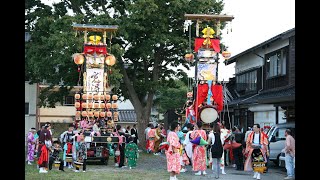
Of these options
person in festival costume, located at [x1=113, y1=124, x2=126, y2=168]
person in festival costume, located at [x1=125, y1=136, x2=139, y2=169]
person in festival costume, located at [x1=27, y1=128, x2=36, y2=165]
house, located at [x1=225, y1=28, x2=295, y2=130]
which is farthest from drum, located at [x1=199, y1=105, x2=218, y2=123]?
person in festival costume, located at [x1=27, y1=128, x2=36, y2=165]

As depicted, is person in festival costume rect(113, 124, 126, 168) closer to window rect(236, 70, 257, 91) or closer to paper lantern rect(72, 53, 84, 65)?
paper lantern rect(72, 53, 84, 65)

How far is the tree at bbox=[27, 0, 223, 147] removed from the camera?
25986mm

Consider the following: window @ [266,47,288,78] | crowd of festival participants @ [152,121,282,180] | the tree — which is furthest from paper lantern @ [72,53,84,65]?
window @ [266,47,288,78]

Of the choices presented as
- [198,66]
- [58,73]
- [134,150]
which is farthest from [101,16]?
[134,150]

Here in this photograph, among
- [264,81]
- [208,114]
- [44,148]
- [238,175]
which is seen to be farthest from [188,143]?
[264,81]

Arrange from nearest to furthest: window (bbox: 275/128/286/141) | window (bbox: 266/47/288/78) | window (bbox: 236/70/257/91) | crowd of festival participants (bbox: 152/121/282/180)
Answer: crowd of festival participants (bbox: 152/121/282/180)
window (bbox: 275/128/286/141)
window (bbox: 266/47/288/78)
window (bbox: 236/70/257/91)

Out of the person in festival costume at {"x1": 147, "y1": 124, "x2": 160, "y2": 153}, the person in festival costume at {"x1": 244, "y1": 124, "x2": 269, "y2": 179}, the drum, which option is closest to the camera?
the person in festival costume at {"x1": 244, "y1": 124, "x2": 269, "y2": 179}

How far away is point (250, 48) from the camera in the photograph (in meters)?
31.7

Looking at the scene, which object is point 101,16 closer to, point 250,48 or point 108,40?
point 108,40

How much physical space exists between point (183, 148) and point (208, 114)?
3.50m

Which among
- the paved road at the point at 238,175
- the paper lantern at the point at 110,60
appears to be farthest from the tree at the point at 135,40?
the paved road at the point at 238,175

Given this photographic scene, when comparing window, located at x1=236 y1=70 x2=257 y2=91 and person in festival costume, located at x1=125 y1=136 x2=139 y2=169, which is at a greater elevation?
window, located at x1=236 y1=70 x2=257 y2=91

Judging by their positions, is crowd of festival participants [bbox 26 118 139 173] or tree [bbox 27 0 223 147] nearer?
crowd of festival participants [bbox 26 118 139 173]

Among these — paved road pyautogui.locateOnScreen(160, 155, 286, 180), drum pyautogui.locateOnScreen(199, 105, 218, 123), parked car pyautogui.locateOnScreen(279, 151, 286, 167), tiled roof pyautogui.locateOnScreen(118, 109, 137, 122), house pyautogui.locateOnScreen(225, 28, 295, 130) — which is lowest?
paved road pyautogui.locateOnScreen(160, 155, 286, 180)
